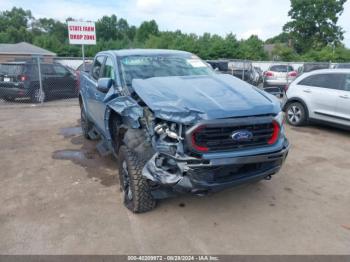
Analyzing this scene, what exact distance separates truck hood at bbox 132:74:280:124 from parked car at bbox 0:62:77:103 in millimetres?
9104

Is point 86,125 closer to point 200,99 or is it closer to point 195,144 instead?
point 200,99

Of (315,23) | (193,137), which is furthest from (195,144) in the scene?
(315,23)

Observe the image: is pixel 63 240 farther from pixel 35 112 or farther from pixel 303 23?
pixel 303 23

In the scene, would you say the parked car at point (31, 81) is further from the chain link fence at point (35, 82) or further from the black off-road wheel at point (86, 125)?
the black off-road wheel at point (86, 125)

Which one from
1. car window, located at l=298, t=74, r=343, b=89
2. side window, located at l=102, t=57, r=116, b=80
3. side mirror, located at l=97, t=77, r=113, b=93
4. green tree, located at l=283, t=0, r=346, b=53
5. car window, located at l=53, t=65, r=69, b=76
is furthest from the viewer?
green tree, located at l=283, t=0, r=346, b=53

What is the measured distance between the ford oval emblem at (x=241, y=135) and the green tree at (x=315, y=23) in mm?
54300

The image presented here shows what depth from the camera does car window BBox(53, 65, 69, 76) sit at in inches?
489

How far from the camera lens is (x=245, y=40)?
40.4 m

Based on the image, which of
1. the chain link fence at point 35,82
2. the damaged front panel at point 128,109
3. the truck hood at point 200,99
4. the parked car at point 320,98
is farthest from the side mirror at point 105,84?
the chain link fence at point 35,82

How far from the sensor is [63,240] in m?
3.12

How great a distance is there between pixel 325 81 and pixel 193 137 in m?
5.83

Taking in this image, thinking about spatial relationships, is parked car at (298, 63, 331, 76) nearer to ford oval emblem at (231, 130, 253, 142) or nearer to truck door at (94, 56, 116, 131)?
truck door at (94, 56, 116, 131)

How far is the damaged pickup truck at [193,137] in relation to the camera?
2949 mm

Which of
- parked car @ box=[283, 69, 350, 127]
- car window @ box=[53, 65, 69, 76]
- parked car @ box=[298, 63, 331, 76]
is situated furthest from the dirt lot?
parked car @ box=[298, 63, 331, 76]
